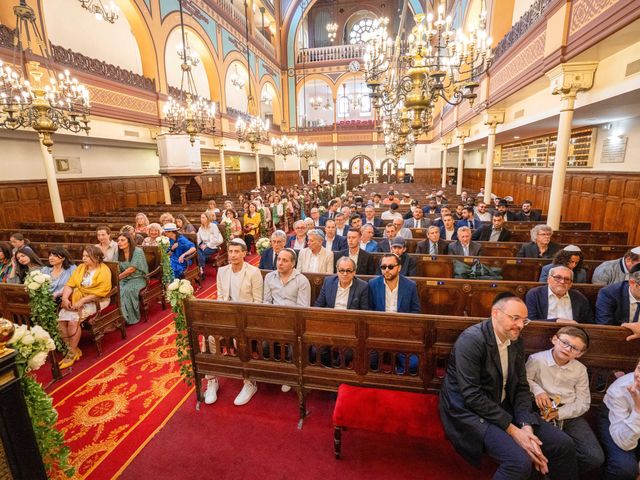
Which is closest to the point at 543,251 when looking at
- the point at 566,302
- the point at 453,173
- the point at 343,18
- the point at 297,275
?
the point at 566,302

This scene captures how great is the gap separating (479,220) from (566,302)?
15.2 feet

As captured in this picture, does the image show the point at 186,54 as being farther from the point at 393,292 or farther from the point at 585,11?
the point at 393,292

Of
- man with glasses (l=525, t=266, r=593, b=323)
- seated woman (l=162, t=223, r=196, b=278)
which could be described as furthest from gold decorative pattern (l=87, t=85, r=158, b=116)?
man with glasses (l=525, t=266, r=593, b=323)

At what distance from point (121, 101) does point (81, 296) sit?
8733 millimetres

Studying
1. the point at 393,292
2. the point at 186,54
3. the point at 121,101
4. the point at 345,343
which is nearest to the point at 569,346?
the point at 393,292

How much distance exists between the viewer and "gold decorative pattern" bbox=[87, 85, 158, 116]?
369 inches

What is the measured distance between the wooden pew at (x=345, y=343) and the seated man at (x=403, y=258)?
1.35 m

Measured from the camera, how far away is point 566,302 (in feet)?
9.95

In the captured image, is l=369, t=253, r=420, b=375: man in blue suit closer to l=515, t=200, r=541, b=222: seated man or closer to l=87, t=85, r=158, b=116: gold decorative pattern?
l=515, t=200, r=541, b=222: seated man

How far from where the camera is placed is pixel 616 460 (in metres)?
2.11

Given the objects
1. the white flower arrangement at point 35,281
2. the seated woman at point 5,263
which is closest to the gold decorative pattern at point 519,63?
the white flower arrangement at point 35,281

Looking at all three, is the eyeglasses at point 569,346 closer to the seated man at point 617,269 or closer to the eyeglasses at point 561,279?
the eyeglasses at point 561,279

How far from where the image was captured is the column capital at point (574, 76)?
16.7ft

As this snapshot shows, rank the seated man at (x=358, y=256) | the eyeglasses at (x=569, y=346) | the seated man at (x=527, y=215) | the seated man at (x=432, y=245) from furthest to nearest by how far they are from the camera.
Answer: the seated man at (x=527, y=215) < the seated man at (x=432, y=245) < the seated man at (x=358, y=256) < the eyeglasses at (x=569, y=346)
